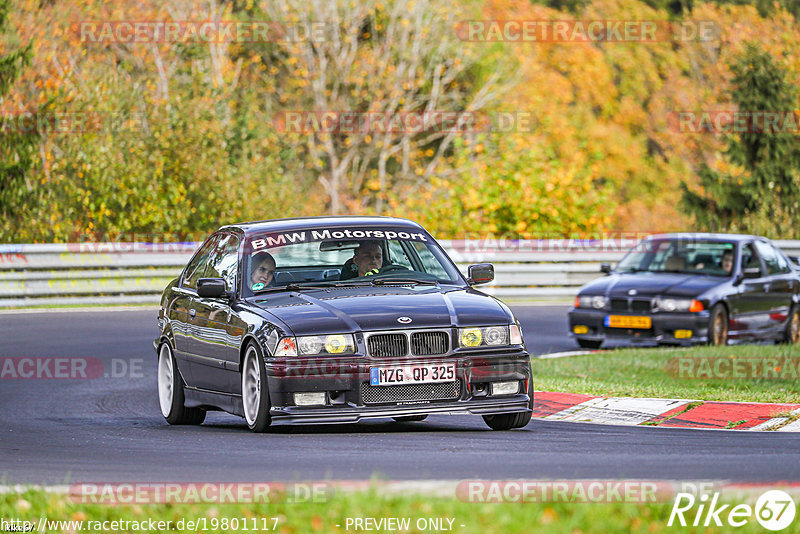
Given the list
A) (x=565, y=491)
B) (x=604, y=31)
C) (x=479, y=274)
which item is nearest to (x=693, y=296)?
(x=479, y=274)

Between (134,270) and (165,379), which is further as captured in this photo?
(134,270)

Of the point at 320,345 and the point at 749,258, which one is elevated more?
the point at 320,345

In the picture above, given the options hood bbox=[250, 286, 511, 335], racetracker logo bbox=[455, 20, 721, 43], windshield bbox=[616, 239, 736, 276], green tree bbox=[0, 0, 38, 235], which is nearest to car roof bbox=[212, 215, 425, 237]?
hood bbox=[250, 286, 511, 335]

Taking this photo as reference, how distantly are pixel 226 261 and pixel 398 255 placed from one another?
4.54 ft

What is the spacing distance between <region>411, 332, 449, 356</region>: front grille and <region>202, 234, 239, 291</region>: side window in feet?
6.28

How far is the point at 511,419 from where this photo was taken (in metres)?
10.6

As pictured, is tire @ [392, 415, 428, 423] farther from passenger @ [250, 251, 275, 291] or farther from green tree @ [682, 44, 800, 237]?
green tree @ [682, 44, 800, 237]

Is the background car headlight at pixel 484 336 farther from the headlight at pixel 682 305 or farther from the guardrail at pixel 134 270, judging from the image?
the guardrail at pixel 134 270

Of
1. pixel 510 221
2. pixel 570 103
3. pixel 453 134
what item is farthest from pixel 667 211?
pixel 510 221

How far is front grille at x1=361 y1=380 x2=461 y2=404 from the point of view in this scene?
989cm

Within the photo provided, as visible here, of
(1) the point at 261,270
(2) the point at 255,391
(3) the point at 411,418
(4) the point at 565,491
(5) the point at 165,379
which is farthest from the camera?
(5) the point at 165,379

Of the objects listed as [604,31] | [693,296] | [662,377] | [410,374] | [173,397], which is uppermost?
[604,31]

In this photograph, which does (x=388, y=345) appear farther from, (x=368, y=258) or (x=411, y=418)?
(x=368, y=258)

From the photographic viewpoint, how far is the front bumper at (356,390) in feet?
32.3
